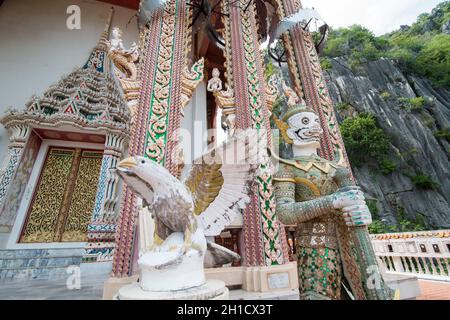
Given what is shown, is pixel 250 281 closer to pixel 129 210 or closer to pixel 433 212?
pixel 129 210

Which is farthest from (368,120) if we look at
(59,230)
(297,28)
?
(59,230)

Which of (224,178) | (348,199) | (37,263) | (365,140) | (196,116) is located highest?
(365,140)

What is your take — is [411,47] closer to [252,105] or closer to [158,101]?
[252,105]

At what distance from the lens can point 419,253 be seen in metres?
4.00

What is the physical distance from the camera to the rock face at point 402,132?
15.6 meters

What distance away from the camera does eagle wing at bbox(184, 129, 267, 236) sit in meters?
1.18

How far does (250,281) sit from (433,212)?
791 inches

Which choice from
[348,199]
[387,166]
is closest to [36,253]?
[348,199]

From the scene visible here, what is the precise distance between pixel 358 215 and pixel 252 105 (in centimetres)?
228

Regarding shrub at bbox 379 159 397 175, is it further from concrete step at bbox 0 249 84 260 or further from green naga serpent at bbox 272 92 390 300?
concrete step at bbox 0 249 84 260

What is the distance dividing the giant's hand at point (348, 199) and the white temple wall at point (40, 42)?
5418 millimetres

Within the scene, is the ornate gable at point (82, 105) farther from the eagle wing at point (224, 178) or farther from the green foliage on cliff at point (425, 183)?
the green foliage on cliff at point (425, 183)

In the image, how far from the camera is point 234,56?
340 cm

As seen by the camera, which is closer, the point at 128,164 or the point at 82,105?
the point at 128,164
